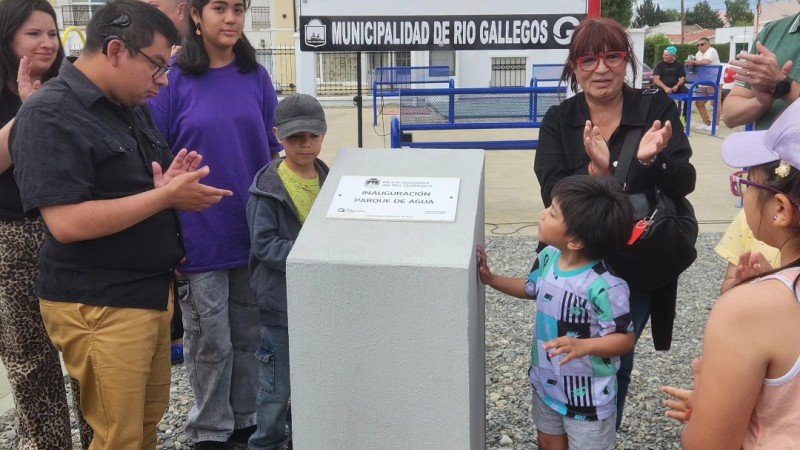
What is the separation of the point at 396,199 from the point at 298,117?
0.62 meters

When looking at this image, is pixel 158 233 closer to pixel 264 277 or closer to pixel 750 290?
pixel 264 277

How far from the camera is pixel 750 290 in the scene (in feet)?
4.72

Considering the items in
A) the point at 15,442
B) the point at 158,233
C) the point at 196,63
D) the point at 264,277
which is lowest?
the point at 15,442

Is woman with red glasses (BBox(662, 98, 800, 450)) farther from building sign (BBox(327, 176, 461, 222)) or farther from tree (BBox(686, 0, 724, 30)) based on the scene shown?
tree (BBox(686, 0, 724, 30))

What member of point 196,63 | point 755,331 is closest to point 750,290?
point 755,331

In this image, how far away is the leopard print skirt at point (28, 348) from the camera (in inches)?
108

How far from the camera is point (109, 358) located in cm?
229

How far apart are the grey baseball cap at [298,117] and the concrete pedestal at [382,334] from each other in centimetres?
58

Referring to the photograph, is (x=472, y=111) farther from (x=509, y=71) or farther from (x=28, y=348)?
(x=509, y=71)

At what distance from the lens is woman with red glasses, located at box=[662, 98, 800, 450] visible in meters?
1.40

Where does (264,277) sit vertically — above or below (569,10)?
below

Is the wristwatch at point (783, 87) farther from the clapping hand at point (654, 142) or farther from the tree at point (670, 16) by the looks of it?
the tree at point (670, 16)

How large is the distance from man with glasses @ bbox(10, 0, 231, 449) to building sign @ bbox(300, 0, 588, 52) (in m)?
3.03

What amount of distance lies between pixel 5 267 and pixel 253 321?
37.9 inches
